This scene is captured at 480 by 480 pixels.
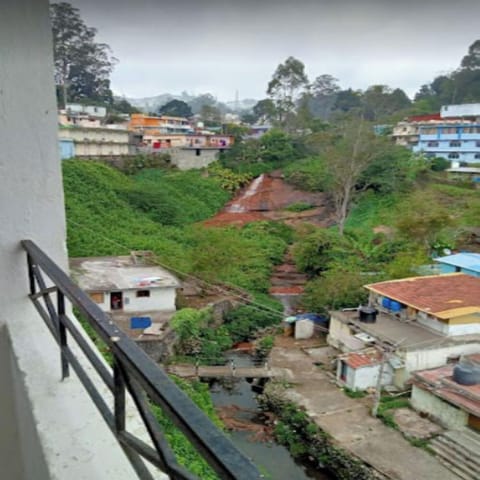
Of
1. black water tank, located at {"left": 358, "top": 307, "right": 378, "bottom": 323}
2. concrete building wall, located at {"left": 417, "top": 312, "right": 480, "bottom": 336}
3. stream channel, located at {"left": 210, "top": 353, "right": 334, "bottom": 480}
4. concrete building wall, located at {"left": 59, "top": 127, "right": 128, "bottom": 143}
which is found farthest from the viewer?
concrete building wall, located at {"left": 59, "top": 127, "right": 128, "bottom": 143}

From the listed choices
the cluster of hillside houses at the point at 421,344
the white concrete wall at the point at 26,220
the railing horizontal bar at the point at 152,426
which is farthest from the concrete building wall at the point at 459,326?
the railing horizontal bar at the point at 152,426

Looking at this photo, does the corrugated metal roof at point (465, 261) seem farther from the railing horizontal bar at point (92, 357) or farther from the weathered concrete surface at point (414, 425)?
the railing horizontal bar at point (92, 357)

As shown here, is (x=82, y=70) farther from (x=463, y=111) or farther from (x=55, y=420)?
(x=55, y=420)

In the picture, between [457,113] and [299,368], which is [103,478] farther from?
[457,113]

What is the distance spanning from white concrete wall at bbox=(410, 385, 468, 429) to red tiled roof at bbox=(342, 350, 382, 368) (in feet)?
2.75

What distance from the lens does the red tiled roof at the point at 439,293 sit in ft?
28.0

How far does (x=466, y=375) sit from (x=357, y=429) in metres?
1.83

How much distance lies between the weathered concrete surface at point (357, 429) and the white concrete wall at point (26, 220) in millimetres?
5919

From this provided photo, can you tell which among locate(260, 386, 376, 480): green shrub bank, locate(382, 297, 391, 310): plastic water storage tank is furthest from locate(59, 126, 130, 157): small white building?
locate(260, 386, 376, 480): green shrub bank

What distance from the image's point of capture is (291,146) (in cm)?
2419

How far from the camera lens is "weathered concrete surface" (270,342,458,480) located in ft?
20.1

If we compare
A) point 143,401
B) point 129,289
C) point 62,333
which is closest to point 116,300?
point 129,289

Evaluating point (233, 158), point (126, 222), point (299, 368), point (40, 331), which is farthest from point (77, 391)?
point (233, 158)

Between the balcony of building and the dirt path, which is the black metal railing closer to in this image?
the balcony of building
